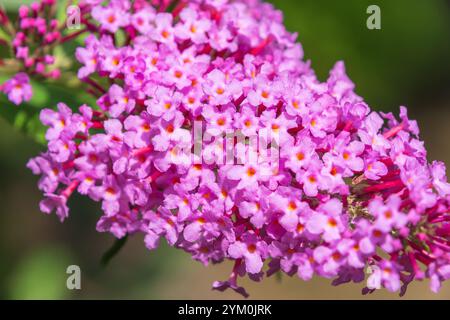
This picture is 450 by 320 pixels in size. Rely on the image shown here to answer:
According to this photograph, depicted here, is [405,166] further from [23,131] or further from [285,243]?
[23,131]

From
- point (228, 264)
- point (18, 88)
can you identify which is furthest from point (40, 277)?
point (18, 88)

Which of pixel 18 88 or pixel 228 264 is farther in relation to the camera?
pixel 228 264

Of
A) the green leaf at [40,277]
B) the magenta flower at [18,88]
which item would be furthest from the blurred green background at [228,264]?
the magenta flower at [18,88]

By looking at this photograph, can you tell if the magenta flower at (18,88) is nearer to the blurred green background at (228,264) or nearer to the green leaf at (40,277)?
the blurred green background at (228,264)

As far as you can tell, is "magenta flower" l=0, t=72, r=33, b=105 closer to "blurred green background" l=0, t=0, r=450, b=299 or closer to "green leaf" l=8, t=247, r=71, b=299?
"blurred green background" l=0, t=0, r=450, b=299

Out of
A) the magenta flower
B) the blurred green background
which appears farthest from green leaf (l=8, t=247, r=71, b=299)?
the magenta flower

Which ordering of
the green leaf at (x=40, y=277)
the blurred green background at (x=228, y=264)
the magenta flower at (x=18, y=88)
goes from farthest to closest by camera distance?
1. the blurred green background at (x=228, y=264)
2. the green leaf at (x=40, y=277)
3. the magenta flower at (x=18, y=88)

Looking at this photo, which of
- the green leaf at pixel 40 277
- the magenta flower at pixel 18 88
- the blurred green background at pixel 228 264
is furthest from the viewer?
the blurred green background at pixel 228 264

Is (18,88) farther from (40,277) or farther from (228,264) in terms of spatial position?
(228,264)

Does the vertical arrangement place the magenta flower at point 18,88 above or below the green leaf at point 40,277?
above
